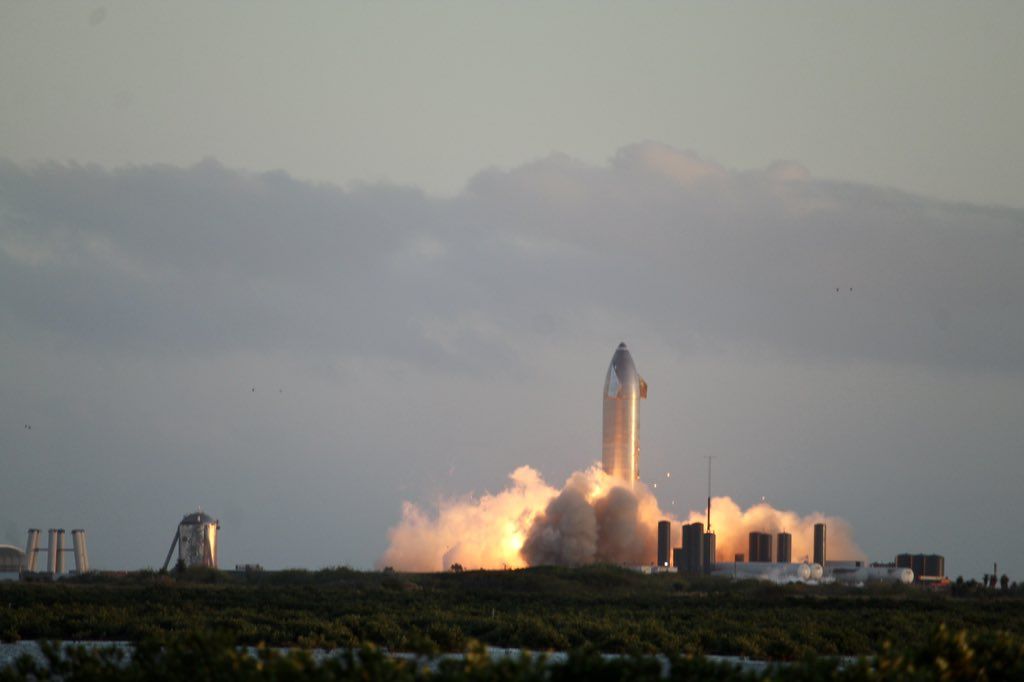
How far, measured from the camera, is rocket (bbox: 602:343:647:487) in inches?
4262

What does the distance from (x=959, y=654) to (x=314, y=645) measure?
2491 centimetres

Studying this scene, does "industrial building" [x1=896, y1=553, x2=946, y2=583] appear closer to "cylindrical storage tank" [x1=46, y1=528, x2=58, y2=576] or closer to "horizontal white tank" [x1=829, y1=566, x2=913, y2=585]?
"horizontal white tank" [x1=829, y1=566, x2=913, y2=585]

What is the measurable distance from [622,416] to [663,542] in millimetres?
10786

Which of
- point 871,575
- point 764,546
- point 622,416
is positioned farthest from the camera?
point 764,546

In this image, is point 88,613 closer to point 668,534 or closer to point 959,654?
point 959,654

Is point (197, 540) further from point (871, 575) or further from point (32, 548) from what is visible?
point (871, 575)

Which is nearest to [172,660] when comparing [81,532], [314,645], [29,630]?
[314,645]

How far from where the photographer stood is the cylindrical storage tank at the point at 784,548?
4646 inches

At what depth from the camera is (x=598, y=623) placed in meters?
A: 55.2

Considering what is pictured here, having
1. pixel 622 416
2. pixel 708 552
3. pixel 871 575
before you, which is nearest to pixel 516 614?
pixel 622 416

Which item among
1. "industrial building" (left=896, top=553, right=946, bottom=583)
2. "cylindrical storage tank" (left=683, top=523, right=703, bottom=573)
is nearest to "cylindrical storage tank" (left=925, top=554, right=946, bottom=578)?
"industrial building" (left=896, top=553, right=946, bottom=583)

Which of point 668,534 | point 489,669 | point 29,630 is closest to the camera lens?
point 489,669

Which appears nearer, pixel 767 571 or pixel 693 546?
pixel 767 571

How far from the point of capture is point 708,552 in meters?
113
